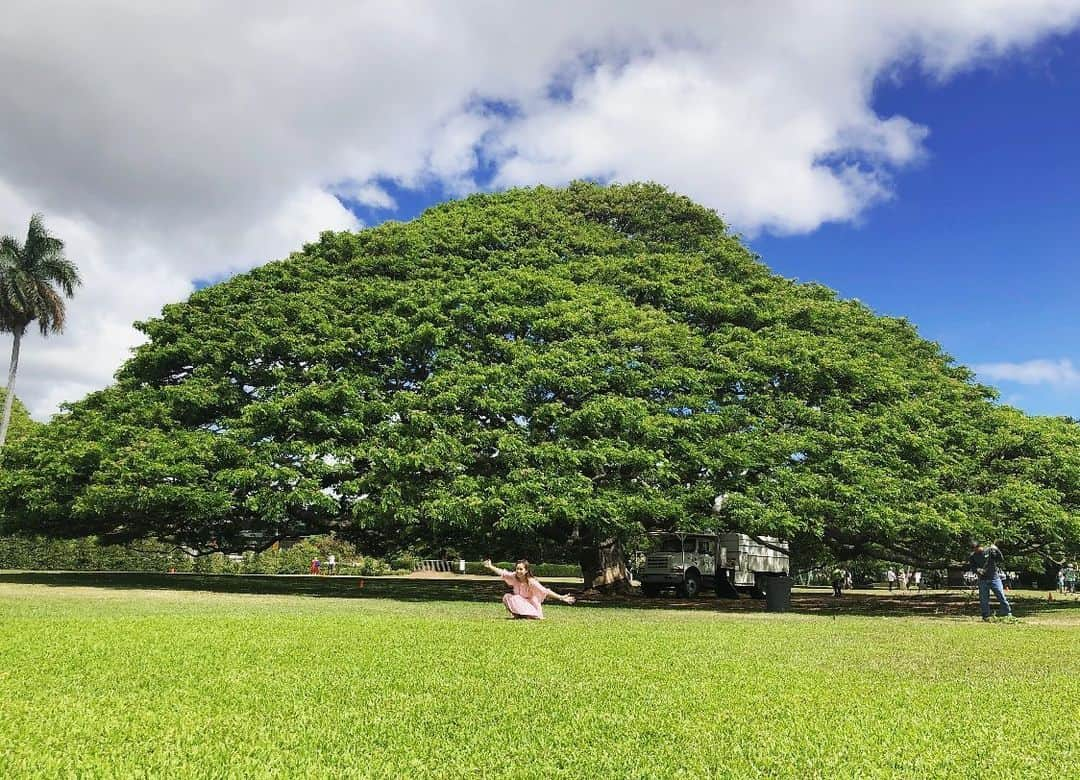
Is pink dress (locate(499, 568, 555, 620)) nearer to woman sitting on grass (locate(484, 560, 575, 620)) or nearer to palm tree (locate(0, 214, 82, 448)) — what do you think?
woman sitting on grass (locate(484, 560, 575, 620))

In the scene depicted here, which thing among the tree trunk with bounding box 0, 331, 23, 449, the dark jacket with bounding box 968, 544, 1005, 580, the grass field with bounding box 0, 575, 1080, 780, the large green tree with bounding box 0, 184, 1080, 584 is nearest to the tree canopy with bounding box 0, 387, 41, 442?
the tree trunk with bounding box 0, 331, 23, 449

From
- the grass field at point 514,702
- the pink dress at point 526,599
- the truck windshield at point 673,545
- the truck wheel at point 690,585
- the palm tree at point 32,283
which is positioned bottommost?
the grass field at point 514,702

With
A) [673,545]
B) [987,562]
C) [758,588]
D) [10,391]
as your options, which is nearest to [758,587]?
[758,588]

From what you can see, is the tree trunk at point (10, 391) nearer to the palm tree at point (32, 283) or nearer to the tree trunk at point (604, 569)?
the palm tree at point (32, 283)

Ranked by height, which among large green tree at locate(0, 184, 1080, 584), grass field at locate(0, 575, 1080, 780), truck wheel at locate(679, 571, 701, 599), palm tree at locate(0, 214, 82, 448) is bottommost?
grass field at locate(0, 575, 1080, 780)

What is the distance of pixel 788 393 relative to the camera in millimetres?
23062

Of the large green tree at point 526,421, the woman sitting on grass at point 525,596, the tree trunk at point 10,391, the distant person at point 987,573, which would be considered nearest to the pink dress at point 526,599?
the woman sitting on grass at point 525,596

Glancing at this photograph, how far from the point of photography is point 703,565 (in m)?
30.0

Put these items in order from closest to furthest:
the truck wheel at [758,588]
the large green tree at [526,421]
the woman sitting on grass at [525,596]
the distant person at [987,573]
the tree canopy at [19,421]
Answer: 1. the woman sitting on grass at [525,596]
2. the distant person at [987,573]
3. the large green tree at [526,421]
4. the truck wheel at [758,588]
5. the tree canopy at [19,421]

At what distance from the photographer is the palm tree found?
43.8 meters

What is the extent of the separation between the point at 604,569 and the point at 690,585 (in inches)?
156

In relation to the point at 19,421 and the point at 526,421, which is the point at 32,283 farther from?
the point at 526,421

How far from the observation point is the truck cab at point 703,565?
2891 cm

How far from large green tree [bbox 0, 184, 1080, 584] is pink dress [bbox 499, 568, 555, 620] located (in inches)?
122
